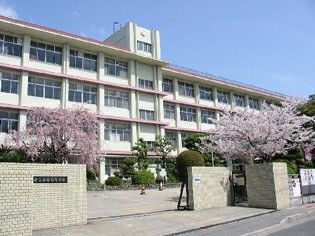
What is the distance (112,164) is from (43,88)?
10.1 metres

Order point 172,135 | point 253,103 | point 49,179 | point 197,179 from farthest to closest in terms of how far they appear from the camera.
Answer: point 253,103 < point 172,135 < point 197,179 < point 49,179

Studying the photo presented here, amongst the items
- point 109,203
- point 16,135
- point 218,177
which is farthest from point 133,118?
point 218,177

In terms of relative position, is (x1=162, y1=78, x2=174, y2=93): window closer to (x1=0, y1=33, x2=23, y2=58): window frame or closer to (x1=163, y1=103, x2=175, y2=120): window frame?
(x1=163, y1=103, x2=175, y2=120): window frame

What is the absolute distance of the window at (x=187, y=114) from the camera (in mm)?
52972

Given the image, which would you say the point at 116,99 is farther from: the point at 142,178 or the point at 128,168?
the point at 142,178

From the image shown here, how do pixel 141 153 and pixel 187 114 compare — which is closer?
pixel 141 153

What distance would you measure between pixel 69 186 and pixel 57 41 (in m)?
27.6

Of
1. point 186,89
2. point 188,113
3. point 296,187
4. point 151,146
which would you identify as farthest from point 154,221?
point 186,89

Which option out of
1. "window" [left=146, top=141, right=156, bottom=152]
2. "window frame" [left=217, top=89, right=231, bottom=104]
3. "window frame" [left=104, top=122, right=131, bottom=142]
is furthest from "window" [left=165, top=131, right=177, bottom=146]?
"window frame" [left=217, top=89, right=231, bottom=104]

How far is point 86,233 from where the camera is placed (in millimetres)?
13336

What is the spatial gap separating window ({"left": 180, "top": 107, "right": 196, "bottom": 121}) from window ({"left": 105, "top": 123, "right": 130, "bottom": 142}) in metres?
10.4

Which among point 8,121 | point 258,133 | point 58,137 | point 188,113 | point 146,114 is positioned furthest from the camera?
point 188,113

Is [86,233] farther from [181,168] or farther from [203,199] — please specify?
[181,168]

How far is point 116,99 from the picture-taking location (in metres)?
44.4
